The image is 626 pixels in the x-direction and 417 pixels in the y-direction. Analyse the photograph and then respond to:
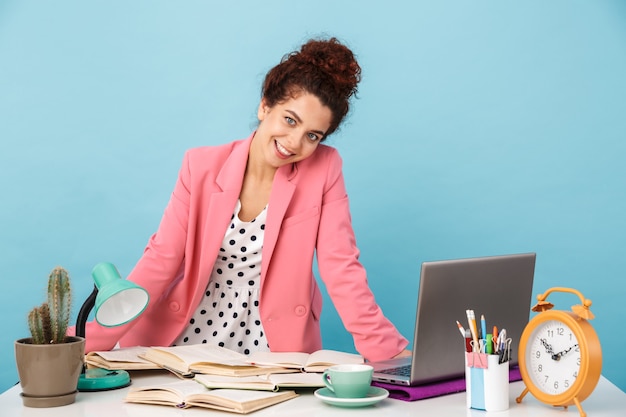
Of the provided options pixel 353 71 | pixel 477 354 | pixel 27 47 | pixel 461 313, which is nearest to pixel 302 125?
pixel 353 71

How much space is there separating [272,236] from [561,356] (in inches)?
45.3

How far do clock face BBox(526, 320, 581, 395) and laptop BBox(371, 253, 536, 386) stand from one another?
174mm

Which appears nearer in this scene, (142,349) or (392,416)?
(392,416)

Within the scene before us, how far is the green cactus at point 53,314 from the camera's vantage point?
1.84m

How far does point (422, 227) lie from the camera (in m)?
4.27

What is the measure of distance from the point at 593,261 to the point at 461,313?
8.26 ft

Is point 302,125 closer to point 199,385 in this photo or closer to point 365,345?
point 365,345

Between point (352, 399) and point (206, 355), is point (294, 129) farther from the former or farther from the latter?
point (352, 399)

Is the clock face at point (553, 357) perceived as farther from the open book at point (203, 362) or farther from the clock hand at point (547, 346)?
the open book at point (203, 362)

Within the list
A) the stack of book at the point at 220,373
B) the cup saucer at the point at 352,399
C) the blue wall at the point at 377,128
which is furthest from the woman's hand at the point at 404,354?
the blue wall at the point at 377,128

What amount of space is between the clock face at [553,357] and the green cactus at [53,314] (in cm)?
104

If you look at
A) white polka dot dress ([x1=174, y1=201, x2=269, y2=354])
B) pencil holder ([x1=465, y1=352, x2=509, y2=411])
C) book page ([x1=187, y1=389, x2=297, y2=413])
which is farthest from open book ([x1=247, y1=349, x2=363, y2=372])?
white polka dot dress ([x1=174, y1=201, x2=269, y2=354])

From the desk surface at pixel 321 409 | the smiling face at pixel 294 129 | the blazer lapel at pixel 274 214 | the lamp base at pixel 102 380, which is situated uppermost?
the smiling face at pixel 294 129

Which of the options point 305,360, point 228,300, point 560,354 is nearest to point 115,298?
point 305,360
